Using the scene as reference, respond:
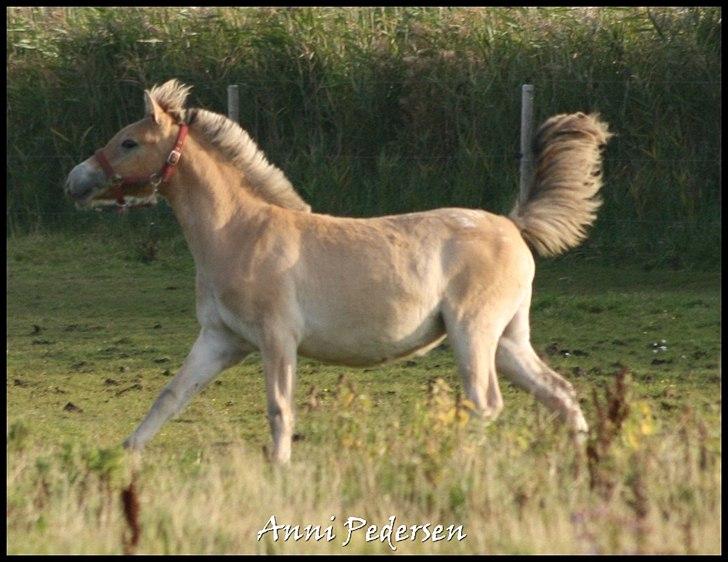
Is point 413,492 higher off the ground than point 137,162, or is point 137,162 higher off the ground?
point 137,162

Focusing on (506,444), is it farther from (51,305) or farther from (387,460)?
(51,305)

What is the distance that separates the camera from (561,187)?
28.3 ft

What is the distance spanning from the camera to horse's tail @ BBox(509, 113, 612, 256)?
337 inches

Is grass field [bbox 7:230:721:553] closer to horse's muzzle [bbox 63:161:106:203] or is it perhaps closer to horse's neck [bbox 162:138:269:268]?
horse's neck [bbox 162:138:269:268]

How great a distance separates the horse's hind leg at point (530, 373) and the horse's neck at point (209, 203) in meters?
1.46

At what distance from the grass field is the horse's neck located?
0.99 meters

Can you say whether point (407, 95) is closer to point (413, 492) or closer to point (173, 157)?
point (173, 157)

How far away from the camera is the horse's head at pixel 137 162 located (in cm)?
853

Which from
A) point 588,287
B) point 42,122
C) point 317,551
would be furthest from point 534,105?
point 317,551
